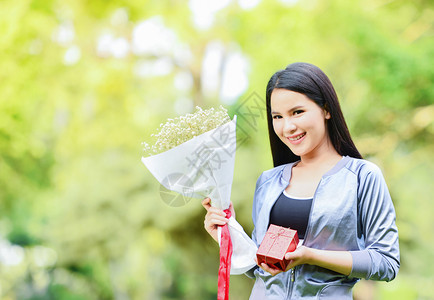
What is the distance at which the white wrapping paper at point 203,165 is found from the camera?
191 cm

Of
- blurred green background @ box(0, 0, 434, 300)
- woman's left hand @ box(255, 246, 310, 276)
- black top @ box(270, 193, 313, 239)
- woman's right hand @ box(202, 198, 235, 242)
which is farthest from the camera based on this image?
blurred green background @ box(0, 0, 434, 300)

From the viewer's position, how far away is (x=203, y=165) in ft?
6.35

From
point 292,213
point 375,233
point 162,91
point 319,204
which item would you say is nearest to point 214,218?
point 292,213

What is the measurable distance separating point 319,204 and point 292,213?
0.11 meters

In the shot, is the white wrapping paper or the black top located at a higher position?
the white wrapping paper

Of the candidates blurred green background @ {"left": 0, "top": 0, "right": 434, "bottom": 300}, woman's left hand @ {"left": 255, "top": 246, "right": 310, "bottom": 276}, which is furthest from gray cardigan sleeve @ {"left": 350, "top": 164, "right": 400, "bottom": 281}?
blurred green background @ {"left": 0, "top": 0, "right": 434, "bottom": 300}

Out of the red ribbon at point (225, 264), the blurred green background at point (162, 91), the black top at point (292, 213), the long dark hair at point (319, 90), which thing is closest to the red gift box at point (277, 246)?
the black top at point (292, 213)

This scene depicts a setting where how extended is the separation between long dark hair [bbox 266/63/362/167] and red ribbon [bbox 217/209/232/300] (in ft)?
1.58

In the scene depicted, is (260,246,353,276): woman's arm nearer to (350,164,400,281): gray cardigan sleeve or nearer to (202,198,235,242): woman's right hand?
(350,164,400,281): gray cardigan sleeve

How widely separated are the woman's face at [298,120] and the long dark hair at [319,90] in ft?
0.06

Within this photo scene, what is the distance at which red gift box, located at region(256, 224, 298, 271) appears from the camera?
169 centimetres

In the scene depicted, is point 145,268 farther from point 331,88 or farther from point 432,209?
point 331,88

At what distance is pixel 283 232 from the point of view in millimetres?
1744

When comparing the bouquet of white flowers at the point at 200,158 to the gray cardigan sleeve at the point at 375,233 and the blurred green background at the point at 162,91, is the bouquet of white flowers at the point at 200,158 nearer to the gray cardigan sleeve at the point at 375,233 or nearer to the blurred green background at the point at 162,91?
the gray cardigan sleeve at the point at 375,233
